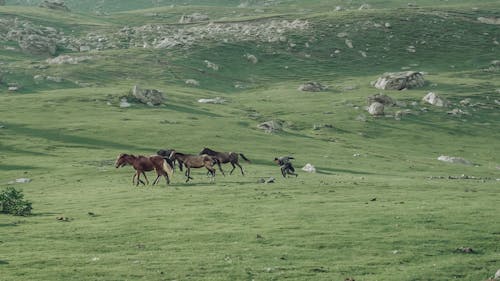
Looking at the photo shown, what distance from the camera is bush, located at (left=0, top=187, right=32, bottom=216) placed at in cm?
3331

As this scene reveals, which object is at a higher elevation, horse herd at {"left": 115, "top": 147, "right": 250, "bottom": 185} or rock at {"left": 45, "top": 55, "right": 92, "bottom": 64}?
horse herd at {"left": 115, "top": 147, "right": 250, "bottom": 185}

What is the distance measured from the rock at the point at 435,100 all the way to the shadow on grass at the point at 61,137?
50.2 m

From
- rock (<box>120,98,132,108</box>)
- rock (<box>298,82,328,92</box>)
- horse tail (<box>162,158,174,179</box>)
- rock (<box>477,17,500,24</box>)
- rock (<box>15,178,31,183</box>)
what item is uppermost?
horse tail (<box>162,158,174,179</box>)

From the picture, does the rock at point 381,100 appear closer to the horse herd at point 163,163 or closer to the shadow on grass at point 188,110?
the shadow on grass at point 188,110

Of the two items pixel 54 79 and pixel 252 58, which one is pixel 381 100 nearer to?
pixel 252 58

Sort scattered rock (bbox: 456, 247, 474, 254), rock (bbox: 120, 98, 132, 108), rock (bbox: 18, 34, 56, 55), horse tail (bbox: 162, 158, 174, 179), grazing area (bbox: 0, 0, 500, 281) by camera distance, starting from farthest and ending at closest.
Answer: rock (bbox: 18, 34, 56, 55) → rock (bbox: 120, 98, 132, 108) → horse tail (bbox: 162, 158, 174, 179) → scattered rock (bbox: 456, 247, 474, 254) → grazing area (bbox: 0, 0, 500, 281)

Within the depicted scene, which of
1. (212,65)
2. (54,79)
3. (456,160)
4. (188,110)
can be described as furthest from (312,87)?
(456,160)

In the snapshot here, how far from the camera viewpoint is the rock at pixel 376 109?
91.9m

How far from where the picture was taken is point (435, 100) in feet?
327

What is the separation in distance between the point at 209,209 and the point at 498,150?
55.9 m

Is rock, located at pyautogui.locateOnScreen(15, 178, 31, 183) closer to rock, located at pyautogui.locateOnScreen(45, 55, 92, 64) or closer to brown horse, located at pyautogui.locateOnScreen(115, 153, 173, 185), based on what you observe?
brown horse, located at pyautogui.locateOnScreen(115, 153, 173, 185)

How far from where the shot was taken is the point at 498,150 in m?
81.1

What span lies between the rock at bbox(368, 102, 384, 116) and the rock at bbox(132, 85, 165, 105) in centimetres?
2643

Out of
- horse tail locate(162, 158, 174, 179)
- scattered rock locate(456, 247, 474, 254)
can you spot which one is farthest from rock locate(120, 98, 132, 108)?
scattered rock locate(456, 247, 474, 254)
